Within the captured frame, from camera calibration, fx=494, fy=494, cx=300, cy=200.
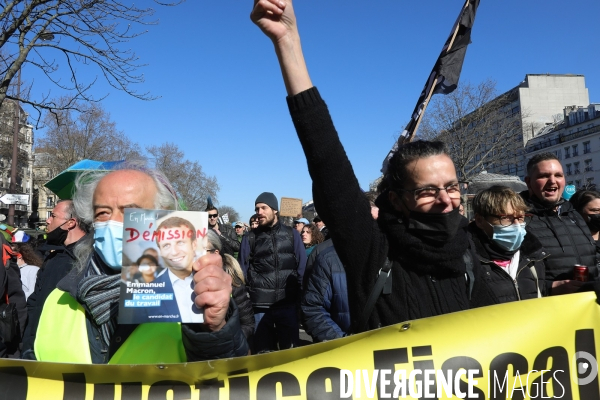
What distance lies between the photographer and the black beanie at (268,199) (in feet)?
21.0

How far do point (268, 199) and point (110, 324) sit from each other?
4740 millimetres

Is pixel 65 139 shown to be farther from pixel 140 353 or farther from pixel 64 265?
pixel 140 353

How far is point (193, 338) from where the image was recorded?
1.61 metres

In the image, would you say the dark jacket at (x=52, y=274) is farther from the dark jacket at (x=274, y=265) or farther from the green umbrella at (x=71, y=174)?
the dark jacket at (x=274, y=265)

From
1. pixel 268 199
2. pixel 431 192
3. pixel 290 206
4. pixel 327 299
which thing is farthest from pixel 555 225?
pixel 290 206

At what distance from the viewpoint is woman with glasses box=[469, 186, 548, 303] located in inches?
129

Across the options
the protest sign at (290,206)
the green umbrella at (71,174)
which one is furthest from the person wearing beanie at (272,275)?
the green umbrella at (71,174)

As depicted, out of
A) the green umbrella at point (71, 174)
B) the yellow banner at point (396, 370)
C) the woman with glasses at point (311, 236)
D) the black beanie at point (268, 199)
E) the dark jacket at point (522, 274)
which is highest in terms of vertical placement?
the black beanie at point (268, 199)

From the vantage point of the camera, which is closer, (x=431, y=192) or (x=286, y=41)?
(x=286, y=41)

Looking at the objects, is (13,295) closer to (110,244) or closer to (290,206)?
(110,244)

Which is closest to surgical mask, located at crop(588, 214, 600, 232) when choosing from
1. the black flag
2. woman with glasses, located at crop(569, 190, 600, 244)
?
woman with glasses, located at crop(569, 190, 600, 244)

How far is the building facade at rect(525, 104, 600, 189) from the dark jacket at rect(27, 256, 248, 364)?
→ 271ft

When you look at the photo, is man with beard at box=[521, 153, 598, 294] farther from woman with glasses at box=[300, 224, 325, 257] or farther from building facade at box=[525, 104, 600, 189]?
building facade at box=[525, 104, 600, 189]

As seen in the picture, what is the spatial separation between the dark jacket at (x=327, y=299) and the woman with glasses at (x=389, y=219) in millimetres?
2034
